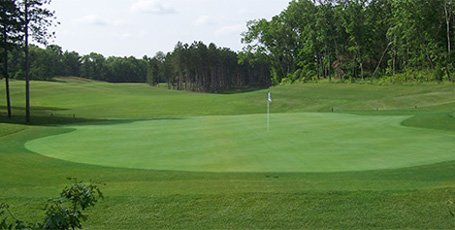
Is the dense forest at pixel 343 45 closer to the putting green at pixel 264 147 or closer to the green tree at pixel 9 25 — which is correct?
the green tree at pixel 9 25

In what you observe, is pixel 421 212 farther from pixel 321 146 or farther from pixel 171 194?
pixel 321 146

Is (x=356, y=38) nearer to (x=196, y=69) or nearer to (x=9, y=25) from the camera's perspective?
(x=9, y=25)

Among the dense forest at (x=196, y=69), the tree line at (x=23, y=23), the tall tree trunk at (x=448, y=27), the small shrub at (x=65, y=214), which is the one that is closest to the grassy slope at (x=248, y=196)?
the small shrub at (x=65, y=214)

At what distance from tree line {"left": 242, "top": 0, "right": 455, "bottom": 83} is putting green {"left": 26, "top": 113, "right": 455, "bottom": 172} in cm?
4254

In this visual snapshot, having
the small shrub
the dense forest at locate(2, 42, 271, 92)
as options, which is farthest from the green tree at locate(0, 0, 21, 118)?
the dense forest at locate(2, 42, 271, 92)

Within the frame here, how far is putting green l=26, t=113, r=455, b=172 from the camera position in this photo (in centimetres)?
1652

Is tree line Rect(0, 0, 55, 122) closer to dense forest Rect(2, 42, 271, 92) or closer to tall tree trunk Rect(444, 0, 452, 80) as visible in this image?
tall tree trunk Rect(444, 0, 452, 80)

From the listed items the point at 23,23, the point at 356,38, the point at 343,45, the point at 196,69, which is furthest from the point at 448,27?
the point at 196,69

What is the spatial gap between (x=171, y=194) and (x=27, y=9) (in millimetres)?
36811

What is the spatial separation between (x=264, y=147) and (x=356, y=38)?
2508 inches

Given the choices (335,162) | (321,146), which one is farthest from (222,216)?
(321,146)

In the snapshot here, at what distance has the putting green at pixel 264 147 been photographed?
16516mm

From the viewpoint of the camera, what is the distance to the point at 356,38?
3155 inches

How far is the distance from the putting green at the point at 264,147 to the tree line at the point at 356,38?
42540mm
